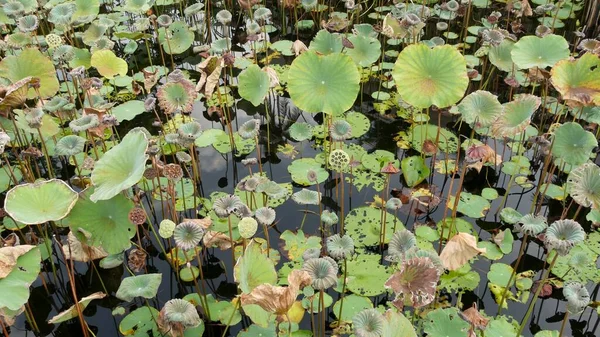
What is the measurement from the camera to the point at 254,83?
143 inches

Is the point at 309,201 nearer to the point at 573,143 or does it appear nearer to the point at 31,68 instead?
the point at 573,143

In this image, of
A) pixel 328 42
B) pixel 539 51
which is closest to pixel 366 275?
pixel 328 42

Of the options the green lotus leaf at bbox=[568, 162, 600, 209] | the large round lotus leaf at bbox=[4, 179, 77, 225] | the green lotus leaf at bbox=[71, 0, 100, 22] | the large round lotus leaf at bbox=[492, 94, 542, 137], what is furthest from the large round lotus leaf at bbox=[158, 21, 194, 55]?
the green lotus leaf at bbox=[568, 162, 600, 209]

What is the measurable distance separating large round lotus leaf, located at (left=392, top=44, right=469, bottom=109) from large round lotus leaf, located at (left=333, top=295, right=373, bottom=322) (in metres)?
1.24

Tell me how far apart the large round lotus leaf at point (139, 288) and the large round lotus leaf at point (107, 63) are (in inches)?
83.9

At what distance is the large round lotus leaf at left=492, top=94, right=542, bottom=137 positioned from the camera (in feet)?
9.36

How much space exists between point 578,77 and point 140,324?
2.89 metres

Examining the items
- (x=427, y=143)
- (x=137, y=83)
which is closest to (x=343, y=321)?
(x=427, y=143)

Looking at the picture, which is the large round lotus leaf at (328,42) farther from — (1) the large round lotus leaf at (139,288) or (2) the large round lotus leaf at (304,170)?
(1) the large round lotus leaf at (139,288)

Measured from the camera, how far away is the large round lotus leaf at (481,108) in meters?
3.07

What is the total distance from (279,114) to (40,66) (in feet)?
6.15

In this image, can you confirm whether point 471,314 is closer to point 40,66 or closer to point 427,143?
point 427,143

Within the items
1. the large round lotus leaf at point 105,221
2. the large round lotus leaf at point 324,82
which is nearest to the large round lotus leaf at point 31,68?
the large round lotus leaf at point 105,221

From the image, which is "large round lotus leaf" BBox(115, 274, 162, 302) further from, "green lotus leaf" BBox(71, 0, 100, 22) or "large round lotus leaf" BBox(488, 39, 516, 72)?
"green lotus leaf" BBox(71, 0, 100, 22)
